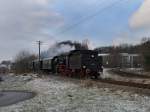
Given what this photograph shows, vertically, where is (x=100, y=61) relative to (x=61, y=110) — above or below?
above

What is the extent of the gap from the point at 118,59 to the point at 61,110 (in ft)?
426

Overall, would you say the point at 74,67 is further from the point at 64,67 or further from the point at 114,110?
the point at 114,110

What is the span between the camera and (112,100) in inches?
639

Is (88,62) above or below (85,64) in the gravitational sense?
above

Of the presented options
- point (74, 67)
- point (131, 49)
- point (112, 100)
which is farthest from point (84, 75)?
point (131, 49)

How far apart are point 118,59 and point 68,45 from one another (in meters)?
81.4

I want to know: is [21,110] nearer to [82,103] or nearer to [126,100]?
[82,103]

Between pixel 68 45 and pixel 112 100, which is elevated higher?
pixel 68 45

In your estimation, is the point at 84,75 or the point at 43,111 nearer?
the point at 43,111

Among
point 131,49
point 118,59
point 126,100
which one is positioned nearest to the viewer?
point 126,100

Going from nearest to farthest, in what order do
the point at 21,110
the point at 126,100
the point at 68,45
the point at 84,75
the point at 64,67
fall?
the point at 21,110 < the point at 126,100 < the point at 84,75 < the point at 64,67 < the point at 68,45

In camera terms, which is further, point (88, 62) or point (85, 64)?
point (88, 62)

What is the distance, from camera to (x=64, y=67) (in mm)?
47469

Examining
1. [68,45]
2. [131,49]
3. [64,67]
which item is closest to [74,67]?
[64,67]
